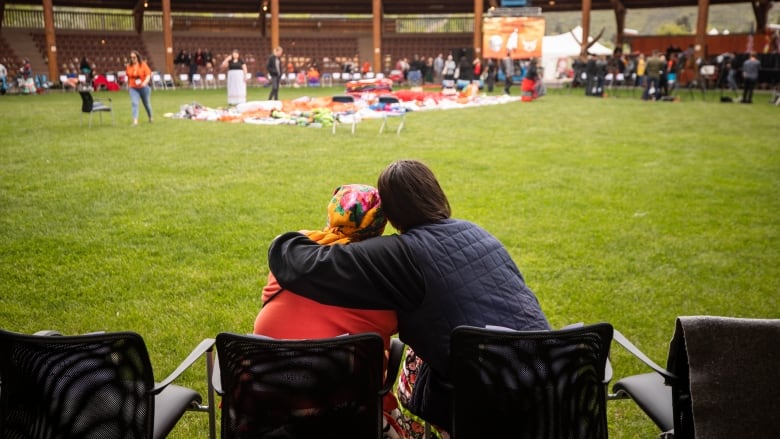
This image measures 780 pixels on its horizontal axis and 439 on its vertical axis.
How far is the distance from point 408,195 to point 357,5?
102ft

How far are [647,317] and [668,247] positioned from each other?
57.7 inches

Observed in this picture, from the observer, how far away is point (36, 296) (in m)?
4.04

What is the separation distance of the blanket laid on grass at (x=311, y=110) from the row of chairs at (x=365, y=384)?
10131 mm

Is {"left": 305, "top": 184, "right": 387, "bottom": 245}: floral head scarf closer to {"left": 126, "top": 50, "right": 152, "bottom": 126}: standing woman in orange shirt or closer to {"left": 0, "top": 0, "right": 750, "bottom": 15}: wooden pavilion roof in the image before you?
{"left": 126, "top": 50, "right": 152, "bottom": 126}: standing woman in orange shirt

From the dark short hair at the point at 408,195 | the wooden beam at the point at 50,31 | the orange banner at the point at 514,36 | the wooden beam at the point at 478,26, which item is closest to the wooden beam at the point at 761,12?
the orange banner at the point at 514,36

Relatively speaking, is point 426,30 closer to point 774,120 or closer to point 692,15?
point 774,120

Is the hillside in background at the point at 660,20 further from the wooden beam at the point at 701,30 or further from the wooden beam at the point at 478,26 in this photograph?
the wooden beam at the point at 701,30

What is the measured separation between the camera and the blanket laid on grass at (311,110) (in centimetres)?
1309

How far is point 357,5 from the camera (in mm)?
31375

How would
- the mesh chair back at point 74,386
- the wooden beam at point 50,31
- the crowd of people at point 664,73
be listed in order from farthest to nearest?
the wooden beam at point 50,31 → the crowd of people at point 664,73 → the mesh chair back at point 74,386

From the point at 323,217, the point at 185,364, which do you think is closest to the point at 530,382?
the point at 185,364

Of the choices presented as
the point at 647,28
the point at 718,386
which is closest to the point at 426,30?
the point at 718,386

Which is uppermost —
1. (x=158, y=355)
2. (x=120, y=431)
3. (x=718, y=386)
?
(x=718, y=386)

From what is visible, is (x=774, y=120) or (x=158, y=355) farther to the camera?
(x=774, y=120)
